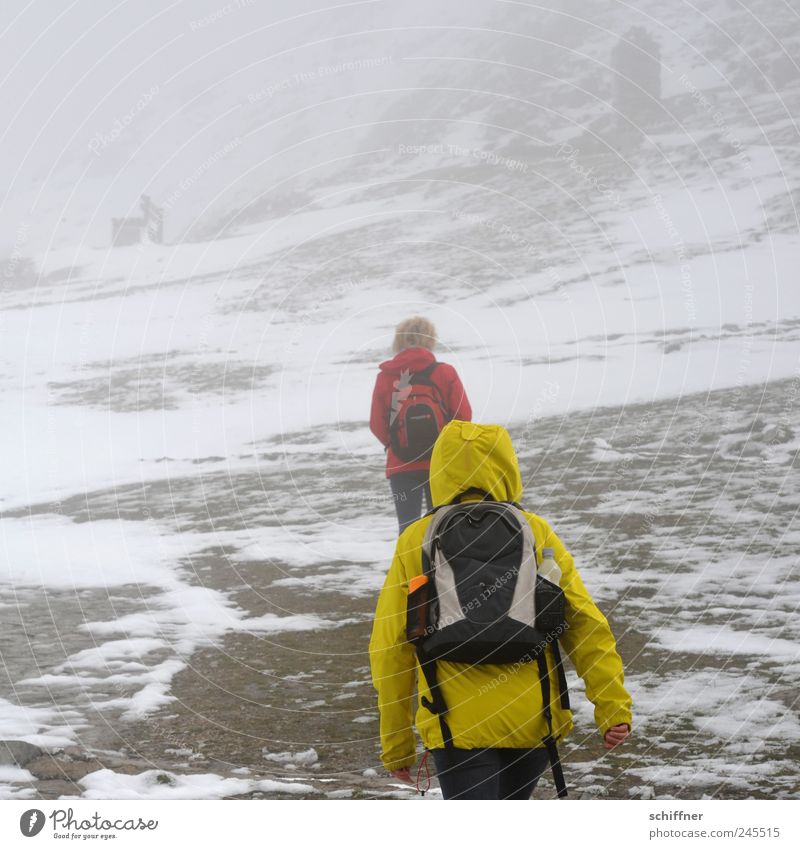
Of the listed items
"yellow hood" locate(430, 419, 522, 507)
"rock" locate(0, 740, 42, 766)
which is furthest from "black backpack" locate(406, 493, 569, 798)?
"rock" locate(0, 740, 42, 766)

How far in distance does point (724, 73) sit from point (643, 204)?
4383mm

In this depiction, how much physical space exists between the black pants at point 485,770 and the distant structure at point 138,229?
302 inches

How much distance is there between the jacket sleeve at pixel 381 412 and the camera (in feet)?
17.2

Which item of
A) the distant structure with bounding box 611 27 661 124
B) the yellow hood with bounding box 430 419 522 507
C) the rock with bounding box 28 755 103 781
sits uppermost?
the distant structure with bounding box 611 27 661 124

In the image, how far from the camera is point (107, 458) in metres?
8.54

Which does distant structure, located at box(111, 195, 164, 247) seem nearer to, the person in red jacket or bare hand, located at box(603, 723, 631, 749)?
the person in red jacket

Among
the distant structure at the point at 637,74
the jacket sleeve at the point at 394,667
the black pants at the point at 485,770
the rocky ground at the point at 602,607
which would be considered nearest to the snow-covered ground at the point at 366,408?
the rocky ground at the point at 602,607

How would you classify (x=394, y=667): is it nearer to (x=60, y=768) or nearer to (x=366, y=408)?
(x=60, y=768)

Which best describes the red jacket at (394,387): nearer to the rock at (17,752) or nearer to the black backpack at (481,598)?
the rock at (17,752)

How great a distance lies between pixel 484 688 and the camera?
256 centimetres

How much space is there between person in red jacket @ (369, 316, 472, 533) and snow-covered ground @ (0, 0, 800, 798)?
73cm

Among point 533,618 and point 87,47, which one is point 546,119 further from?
point 533,618

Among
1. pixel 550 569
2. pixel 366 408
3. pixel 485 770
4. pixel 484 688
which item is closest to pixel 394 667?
pixel 484 688

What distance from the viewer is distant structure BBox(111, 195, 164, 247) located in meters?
9.99
